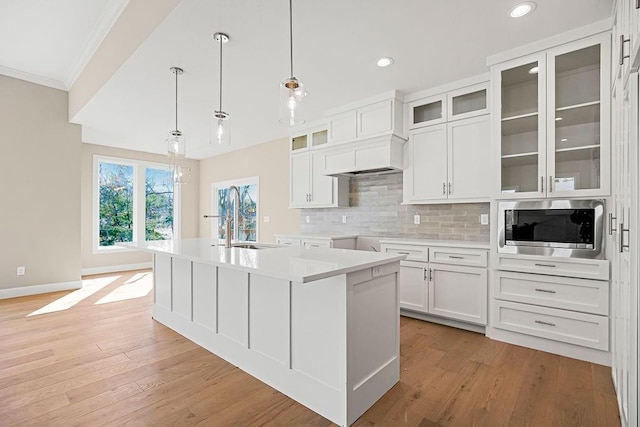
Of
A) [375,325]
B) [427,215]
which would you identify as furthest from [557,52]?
[375,325]

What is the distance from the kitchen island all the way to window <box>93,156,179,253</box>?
185 inches

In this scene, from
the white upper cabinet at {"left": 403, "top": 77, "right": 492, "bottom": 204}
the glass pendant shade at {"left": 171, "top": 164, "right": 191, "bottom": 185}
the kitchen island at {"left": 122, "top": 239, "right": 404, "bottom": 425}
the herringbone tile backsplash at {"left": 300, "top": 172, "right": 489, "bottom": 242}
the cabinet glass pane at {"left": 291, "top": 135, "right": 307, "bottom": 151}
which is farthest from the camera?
the cabinet glass pane at {"left": 291, "top": 135, "right": 307, "bottom": 151}

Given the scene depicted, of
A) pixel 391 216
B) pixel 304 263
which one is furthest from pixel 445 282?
pixel 304 263

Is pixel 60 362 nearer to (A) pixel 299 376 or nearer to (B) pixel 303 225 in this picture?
(A) pixel 299 376

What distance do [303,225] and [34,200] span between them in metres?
3.90

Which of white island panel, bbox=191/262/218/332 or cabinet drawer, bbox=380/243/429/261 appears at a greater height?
cabinet drawer, bbox=380/243/429/261

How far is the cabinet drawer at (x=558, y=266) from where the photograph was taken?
93.4 inches

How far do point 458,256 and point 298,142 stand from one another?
9.85ft

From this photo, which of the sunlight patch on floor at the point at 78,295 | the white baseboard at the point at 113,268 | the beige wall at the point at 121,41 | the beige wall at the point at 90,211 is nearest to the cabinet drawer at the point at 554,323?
the beige wall at the point at 121,41

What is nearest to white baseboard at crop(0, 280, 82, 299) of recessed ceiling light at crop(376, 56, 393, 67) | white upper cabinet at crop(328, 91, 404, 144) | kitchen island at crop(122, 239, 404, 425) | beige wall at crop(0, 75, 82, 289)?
beige wall at crop(0, 75, 82, 289)

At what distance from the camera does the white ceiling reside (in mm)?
2232

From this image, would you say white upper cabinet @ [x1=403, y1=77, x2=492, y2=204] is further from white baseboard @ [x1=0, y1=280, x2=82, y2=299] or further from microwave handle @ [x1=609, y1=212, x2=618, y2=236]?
white baseboard @ [x1=0, y1=280, x2=82, y2=299]

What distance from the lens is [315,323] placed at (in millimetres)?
1848

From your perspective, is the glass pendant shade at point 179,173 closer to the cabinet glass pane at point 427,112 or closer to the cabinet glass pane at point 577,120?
the cabinet glass pane at point 427,112
